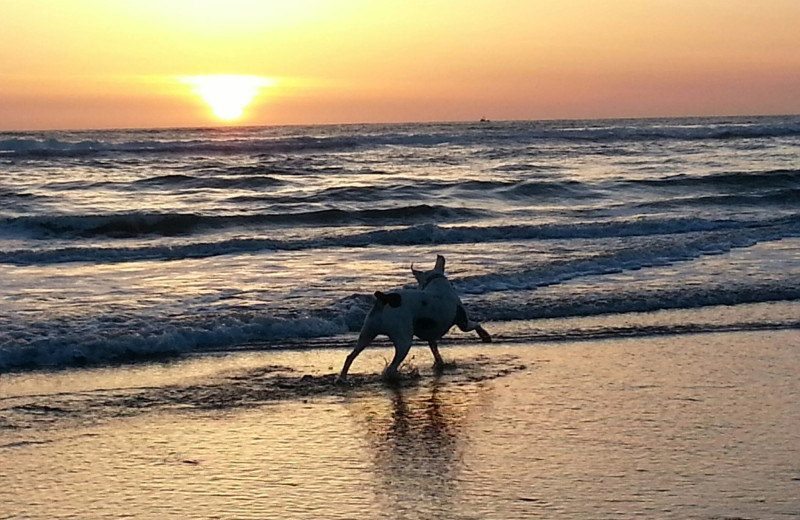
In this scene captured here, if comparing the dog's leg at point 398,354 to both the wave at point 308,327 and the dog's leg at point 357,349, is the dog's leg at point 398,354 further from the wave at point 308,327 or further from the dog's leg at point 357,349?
the wave at point 308,327

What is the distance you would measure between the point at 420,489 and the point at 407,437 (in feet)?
3.32

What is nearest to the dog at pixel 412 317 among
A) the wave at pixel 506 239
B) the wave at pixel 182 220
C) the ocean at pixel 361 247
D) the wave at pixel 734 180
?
the ocean at pixel 361 247

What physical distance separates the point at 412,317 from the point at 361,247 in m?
9.02

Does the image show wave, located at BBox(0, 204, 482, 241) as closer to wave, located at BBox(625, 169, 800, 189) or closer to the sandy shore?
wave, located at BBox(625, 169, 800, 189)

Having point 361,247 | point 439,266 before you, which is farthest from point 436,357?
point 361,247

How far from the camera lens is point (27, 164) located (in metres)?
35.7

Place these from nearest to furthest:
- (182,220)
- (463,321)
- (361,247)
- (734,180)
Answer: (463,321) < (361,247) < (182,220) < (734,180)

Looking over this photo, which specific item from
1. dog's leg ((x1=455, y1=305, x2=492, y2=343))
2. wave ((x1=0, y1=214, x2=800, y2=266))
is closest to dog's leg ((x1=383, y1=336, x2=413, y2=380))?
dog's leg ((x1=455, y1=305, x2=492, y2=343))

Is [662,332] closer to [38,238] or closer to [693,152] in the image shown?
[38,238]

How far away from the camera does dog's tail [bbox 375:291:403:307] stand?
781 centimetres

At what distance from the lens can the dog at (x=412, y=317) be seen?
7934mm

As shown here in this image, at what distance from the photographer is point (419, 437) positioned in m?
6.58

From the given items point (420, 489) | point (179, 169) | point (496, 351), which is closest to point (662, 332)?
point (496, 351)

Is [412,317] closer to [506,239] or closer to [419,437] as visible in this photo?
[419,437]
